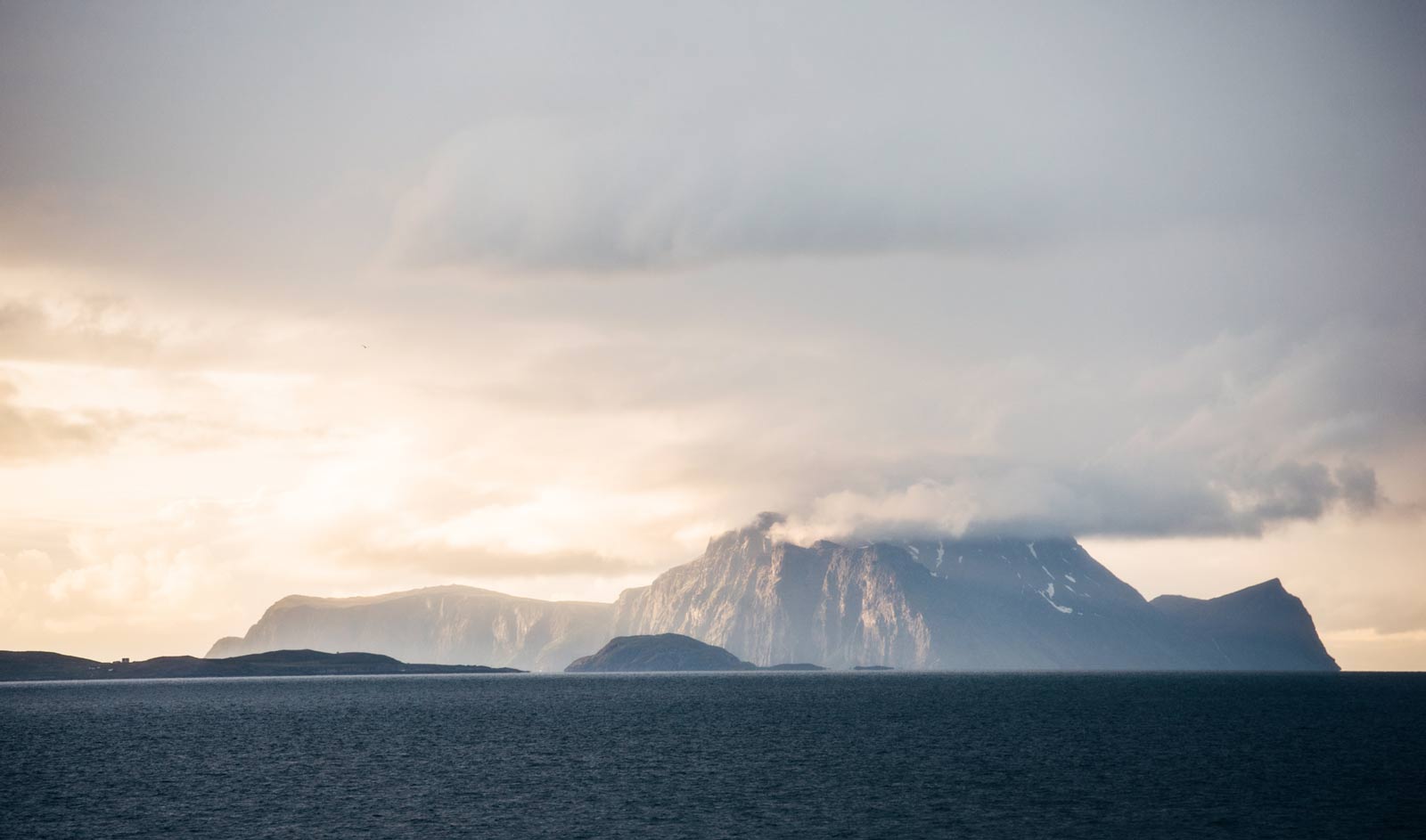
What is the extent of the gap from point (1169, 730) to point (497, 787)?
123867 millimetres

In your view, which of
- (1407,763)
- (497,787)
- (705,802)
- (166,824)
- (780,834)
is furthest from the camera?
(1407,763)

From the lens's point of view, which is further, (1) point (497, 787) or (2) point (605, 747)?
(2) point (605, 747)

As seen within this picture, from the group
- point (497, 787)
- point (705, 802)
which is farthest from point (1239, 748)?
point (497, 787)

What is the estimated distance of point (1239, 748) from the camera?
164250 mm

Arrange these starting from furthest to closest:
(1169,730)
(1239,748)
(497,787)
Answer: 1. (1169,730)
2. (1239,748)
3. (497,787)

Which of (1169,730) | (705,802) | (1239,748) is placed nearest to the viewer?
(705,802)

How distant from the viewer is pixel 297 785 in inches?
5103

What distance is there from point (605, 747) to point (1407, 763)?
105 metres

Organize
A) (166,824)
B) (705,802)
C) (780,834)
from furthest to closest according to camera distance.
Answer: (705,802) < (166,824) < (780,834)

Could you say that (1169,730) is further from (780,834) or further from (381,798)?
(381,798)

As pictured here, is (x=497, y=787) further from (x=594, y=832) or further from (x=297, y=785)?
(x=594, y=832)

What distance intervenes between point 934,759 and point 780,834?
57046 millimetres

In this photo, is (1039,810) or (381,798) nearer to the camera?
(1039,810)

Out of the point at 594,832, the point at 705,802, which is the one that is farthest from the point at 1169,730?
the point at 594,832
